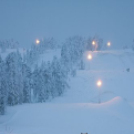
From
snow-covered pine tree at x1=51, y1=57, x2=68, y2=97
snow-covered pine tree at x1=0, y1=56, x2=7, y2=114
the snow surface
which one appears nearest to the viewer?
the snow surface

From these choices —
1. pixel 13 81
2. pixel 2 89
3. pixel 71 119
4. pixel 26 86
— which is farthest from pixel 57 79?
pixel 71 119

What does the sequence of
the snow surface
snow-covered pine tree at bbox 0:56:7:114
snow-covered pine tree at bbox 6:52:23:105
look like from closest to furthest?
the snow surface
snow-covered pine tree at bbox 0:56:7:114
snow-covered pine tree at bbox 6:52:23:105

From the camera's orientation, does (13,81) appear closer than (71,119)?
No

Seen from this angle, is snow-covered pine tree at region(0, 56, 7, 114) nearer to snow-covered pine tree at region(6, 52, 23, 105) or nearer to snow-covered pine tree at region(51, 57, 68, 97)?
snow-covered pine tree at region(6, 52, 23, 105)

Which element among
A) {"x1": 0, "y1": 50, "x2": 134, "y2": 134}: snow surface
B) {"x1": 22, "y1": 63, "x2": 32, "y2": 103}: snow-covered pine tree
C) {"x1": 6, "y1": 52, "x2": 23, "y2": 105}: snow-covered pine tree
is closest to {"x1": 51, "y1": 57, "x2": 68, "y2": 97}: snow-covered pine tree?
{"x1": 22, "y1": 63, "x2": 32, "y2": 103}: snow-covered pine tree

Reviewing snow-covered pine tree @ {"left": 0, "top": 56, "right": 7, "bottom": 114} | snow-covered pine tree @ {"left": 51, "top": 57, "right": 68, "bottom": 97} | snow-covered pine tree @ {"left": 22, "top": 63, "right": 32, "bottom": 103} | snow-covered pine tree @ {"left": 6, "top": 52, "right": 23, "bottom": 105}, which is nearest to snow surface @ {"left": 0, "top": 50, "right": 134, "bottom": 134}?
snow-covered pine tree @ {"left": 0, "top": 56, "right": 7, "bottom": 114}

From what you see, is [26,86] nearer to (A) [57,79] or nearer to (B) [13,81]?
(B) [13,81]

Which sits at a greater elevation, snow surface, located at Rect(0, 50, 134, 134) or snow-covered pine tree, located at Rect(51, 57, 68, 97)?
snow-covered pine tree, located at Rect(51, 57, 68, 97)

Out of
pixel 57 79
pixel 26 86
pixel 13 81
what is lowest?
pixel 26 86

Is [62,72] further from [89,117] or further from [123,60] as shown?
[123,60]

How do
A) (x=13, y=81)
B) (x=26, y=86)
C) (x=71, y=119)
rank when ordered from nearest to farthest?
(x=71, y=119), (x=13, y=81), (x=26, y=86)

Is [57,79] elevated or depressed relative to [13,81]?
depressed

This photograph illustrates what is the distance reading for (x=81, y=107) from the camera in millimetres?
24891

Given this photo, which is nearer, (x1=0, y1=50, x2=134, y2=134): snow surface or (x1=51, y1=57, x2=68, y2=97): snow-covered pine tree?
(x1=0, y1=50, x2=134, y2=134): snow surface
